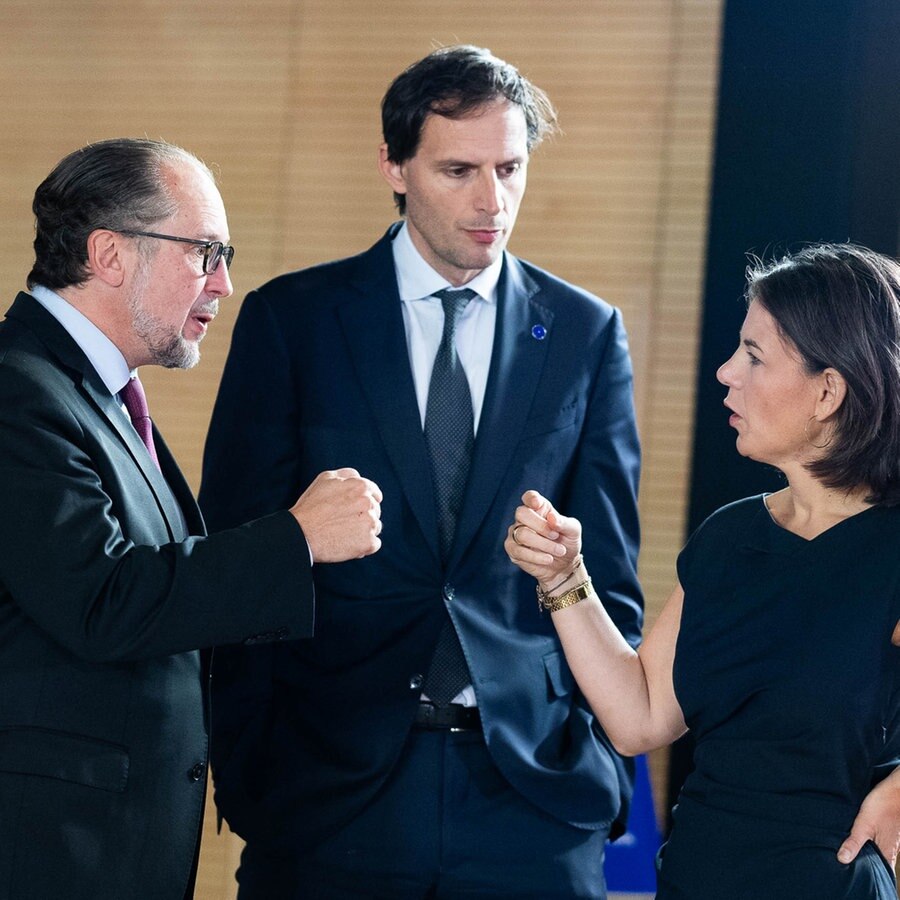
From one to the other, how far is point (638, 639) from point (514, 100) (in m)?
1.10

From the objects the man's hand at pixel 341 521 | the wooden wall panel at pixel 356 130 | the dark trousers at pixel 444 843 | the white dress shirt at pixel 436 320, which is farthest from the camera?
the wooden wall panel at pixel 356 130

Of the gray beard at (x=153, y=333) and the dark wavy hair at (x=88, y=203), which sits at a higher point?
the dark wavy hair at (x=88, y=203)

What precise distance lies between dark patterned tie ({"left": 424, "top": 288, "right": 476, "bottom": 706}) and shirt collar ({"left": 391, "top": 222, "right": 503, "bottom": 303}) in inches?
2.5

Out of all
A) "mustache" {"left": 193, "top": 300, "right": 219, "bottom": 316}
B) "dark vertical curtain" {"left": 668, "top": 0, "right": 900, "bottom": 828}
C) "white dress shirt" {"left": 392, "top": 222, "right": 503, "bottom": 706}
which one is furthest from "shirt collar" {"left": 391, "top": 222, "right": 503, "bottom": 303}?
"dark vertical curtain" {"left": 668, "top": 0, "right": 900, "bottom": 828}

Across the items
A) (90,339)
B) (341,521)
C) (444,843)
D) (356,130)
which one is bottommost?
(444,843)

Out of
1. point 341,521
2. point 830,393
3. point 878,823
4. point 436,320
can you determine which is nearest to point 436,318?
point 436,320

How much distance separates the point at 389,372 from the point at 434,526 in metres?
0.32

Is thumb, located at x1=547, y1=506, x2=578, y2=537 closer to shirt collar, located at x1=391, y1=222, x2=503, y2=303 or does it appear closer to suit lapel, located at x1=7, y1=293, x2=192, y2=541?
suit lapel, located at x1=7, y1=293, x2=192, y2=541

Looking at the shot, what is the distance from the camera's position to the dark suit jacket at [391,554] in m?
2.51

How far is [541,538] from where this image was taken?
6.96 feet

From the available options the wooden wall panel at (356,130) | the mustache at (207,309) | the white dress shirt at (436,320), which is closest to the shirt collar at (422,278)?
the white dress shirt at (436,320)

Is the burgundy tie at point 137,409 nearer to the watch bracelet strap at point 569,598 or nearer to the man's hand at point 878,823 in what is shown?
the watch bracelet strap at point 569,598

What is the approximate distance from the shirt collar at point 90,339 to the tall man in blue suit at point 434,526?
1.79 feet

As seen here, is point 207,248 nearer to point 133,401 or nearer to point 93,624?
point 133,401
